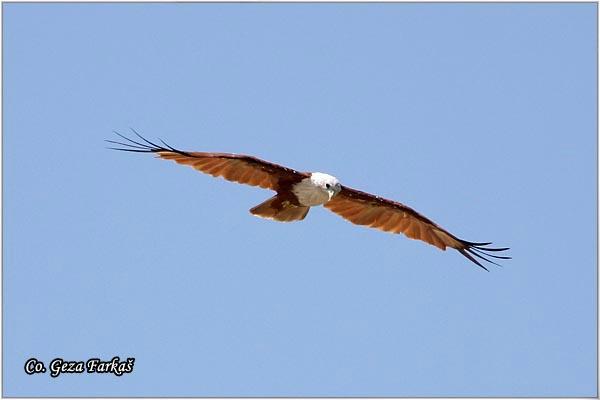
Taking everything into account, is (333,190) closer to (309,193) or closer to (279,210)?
(309,193)

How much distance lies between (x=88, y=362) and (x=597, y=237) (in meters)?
7.48

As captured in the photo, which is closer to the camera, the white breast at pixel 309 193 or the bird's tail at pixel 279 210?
the white breast at pixel 309 193

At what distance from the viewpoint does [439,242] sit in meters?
20.9

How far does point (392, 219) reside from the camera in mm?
20594

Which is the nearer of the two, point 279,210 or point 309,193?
point 309,193

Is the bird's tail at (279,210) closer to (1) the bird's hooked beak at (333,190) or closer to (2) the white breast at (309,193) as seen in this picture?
(2) the white breast at (309,193)

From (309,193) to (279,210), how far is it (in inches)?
21.6

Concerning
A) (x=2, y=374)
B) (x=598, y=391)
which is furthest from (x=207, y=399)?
(x=598, y=391)

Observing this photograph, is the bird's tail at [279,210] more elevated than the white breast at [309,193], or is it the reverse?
the white breast at [309,193]

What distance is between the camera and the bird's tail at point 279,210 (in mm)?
18797

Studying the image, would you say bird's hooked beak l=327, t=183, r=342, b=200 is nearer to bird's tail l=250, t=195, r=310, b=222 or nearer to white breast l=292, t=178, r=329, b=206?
white breast l=292, t=178, r=329, b=206

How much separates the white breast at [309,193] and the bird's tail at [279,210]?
0.19m

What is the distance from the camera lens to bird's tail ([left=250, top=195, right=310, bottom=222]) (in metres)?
18.8

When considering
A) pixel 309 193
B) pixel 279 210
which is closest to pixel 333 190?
pixel 309 193
